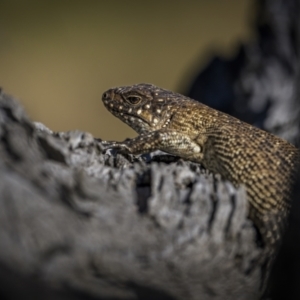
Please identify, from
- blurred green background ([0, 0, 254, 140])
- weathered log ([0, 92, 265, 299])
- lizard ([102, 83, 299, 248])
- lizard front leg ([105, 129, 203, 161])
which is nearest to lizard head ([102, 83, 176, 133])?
lizard ([102, 83, 299, 248])

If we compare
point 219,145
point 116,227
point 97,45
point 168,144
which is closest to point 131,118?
point 168,144

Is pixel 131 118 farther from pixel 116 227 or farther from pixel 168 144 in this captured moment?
pixel 116 227

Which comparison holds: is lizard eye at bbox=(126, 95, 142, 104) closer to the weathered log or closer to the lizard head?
the lizard head

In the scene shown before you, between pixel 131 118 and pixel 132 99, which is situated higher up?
pixel 132 99

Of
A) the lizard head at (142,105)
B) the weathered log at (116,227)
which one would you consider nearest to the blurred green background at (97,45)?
the lizard head at (142,105)

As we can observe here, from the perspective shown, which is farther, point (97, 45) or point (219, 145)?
point (97, 45)

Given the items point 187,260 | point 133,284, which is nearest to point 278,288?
point 187,260
